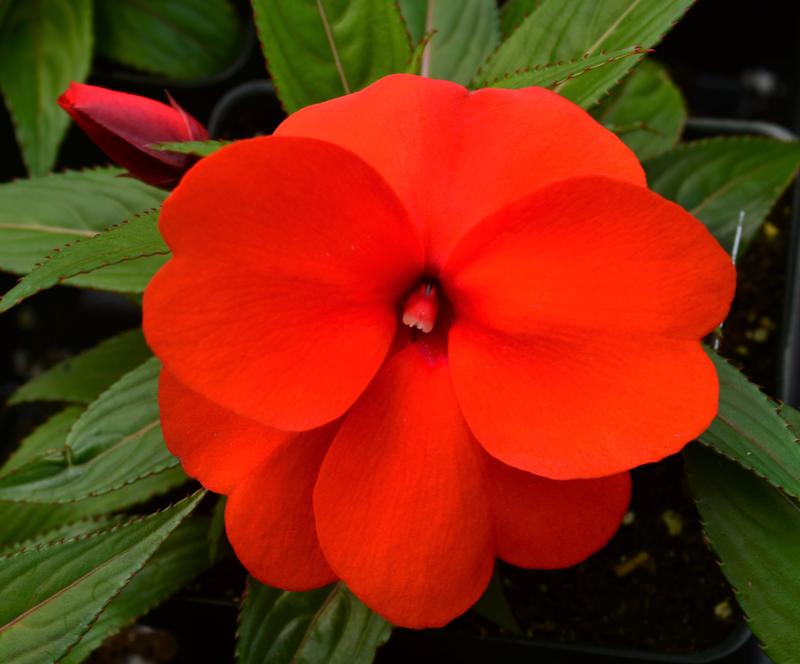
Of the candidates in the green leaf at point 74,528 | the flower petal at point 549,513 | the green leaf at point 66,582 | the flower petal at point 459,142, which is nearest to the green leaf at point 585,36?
the flower petal at point 459,142

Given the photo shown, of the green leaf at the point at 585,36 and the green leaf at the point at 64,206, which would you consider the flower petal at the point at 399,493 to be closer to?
the green leaf at the point at 585,36

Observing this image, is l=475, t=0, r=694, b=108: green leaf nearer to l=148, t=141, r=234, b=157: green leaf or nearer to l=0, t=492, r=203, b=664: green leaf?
l=148, t=141, r=234, b=157: green leaf

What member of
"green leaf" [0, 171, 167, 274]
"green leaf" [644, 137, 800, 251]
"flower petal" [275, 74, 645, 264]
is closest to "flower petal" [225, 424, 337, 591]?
"flower petal" [275, 74, 645, 264]

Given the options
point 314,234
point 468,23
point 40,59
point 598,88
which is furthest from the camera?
point 40,59

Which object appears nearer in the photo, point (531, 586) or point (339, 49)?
point (339, 49)

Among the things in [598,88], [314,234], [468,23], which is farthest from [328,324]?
[468,23]

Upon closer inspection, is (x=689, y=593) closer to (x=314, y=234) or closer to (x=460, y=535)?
(x=460, y=535)
